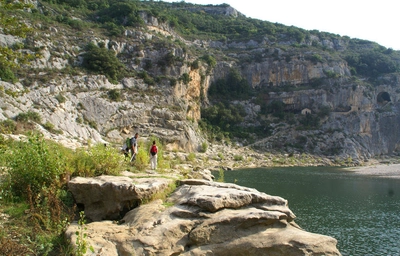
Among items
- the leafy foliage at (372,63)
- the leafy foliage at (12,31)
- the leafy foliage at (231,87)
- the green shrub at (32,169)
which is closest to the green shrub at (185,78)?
the leafy foliage at (231,87)

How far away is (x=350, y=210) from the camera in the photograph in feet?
73.9

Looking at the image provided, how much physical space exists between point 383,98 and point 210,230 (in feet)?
297

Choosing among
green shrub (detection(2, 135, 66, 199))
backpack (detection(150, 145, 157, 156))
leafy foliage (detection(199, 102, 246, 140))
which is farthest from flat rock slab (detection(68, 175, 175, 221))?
leafy foliage (detection(199, 102, 246, 140))

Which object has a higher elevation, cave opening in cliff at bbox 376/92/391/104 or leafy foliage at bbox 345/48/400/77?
leafy foliage at bbox 345/48/400/77

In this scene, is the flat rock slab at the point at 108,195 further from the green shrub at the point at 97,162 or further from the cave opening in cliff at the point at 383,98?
the cave opening in cliff at the point at 383,98

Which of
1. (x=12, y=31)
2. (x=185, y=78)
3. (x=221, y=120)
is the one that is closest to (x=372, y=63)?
(x=221, y=120)

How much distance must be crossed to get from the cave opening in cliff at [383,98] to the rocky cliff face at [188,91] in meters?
0.25

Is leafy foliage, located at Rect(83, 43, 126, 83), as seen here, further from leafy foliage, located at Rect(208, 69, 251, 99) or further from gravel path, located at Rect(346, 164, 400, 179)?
gravel path, located at Rect(346, 164, 400, 179)

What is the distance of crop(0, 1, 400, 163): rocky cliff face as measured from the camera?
42344mm

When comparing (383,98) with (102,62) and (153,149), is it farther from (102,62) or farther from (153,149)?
(153,149)

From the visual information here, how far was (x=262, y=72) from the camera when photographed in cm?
8350

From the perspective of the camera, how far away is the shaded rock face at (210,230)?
8.06 meters

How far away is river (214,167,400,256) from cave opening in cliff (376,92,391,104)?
56.4 metres

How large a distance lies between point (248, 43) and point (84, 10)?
4482cm
